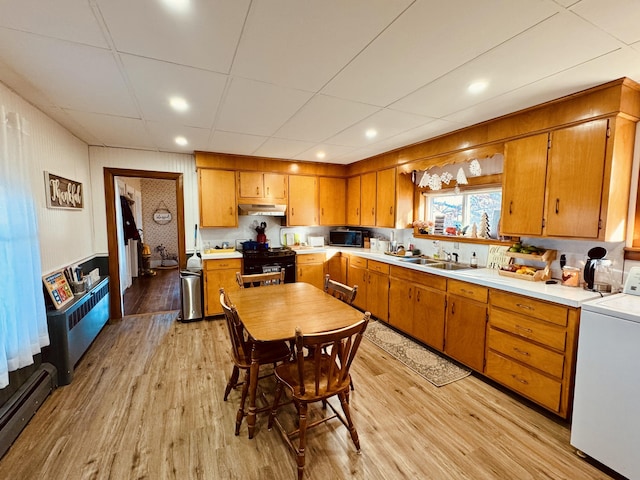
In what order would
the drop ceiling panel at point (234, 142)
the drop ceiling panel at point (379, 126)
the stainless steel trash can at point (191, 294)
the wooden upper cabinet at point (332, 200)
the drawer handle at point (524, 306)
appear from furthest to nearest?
the wooden upper cabinet at point (332, 200) < the stainless steel trash can at point (191, 294) < the drop ceiling panel at point (234, 142) < the drop ceiling panel at point (379, 126) < the drawer handle at point (524, 306)

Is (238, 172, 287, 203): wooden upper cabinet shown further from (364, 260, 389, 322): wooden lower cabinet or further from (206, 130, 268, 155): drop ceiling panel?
(364, 260, 389, 322): wooden lower cabinet

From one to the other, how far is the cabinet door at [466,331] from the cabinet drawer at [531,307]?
17 centimetres

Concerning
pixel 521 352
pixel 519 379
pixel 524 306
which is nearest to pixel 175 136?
pixel 524 306

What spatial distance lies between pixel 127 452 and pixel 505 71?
3.43 m

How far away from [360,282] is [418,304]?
1.20 m

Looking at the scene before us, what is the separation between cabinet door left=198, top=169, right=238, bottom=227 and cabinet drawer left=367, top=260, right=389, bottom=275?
2154 millimetres

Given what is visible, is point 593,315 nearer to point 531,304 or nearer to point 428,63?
point 531,304

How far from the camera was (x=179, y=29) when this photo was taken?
4.72ft

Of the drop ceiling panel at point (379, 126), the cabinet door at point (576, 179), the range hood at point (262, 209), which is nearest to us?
the cabinet door at point (576, 179)

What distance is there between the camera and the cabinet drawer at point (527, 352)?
6.75 feet

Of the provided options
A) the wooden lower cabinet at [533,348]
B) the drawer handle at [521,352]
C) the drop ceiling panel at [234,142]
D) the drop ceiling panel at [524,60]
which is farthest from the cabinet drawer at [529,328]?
the drop ceiling panel at [234,142]

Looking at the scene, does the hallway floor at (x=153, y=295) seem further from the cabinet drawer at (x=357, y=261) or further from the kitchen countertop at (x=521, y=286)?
the kitchen countertop at (x=521, y=286)

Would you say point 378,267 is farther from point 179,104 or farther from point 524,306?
point 179,104

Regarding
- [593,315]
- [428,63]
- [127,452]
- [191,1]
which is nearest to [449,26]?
[428,63]
